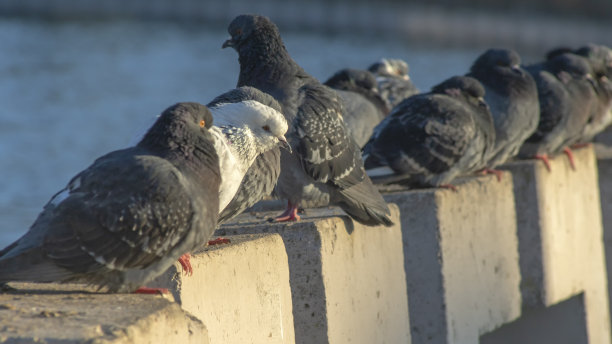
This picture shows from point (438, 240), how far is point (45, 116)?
3664 cm

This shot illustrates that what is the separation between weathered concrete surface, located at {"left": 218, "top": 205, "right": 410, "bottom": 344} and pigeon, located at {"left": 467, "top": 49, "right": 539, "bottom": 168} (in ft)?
13.0

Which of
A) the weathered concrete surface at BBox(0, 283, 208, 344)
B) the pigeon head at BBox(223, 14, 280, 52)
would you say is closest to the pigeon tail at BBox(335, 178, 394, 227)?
the pigeon head at BBox(223, 14, 280, 52)

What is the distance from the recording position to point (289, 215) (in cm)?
699

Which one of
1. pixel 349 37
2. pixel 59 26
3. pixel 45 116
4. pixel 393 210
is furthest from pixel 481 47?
pixel 393 210

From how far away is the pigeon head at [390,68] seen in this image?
14176 mm

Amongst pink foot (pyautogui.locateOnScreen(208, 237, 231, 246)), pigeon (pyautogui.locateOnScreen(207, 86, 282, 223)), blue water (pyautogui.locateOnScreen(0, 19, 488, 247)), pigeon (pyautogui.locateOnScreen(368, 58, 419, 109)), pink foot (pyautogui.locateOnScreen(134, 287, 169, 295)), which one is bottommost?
pink foot (pyautogui.locateOnScreen(134, 287, 169, 295))

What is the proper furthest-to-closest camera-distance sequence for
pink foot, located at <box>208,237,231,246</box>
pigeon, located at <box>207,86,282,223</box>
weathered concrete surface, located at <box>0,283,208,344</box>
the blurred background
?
the blurred background
pigeon, located at <box>207,86,282,223</box>
pink foot, located at <box>208,237,231,246</box>
weathered concrete surface, located at <box>0,283,208,344</box>

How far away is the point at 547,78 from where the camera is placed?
1246 centimetres

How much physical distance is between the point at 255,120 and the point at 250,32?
196 centimetres

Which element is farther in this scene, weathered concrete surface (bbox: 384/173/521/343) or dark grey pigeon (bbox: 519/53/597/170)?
dark grey pigeon (bbox: 519/53/597/170)

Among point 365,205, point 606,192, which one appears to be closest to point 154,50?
point 606,192

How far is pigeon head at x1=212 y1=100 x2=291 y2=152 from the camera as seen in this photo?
5777 mm

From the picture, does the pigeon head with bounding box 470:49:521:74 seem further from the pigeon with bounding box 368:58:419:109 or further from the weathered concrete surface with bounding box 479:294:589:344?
the weathered concrete surface with bounding box 479:294:589:344

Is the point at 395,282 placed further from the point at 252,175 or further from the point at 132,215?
the point at 132,215
